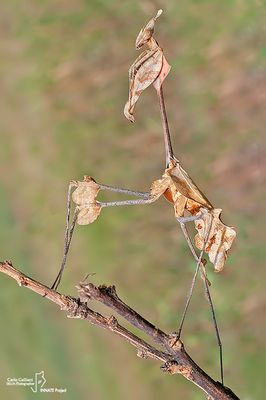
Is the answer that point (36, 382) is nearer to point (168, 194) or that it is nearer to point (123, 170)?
point (123, 170)

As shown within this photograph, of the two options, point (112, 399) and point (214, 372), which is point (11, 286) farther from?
point (214, 372)

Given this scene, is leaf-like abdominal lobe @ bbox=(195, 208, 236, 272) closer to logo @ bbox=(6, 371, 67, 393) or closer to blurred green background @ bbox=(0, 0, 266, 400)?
blurred green background @ bbox=(0, 0, 266, 400)

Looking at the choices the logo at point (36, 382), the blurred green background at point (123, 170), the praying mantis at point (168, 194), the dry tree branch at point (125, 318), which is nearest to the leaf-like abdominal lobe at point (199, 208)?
the praying mantis at point (168, 194)

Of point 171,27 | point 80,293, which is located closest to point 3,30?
point 171,27

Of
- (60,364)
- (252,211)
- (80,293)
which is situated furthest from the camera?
(60,364)

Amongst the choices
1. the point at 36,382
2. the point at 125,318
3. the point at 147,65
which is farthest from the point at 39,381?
the point at 147,65

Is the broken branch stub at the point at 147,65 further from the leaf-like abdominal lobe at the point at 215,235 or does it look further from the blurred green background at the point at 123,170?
the blurred green background at the point at 123,170
